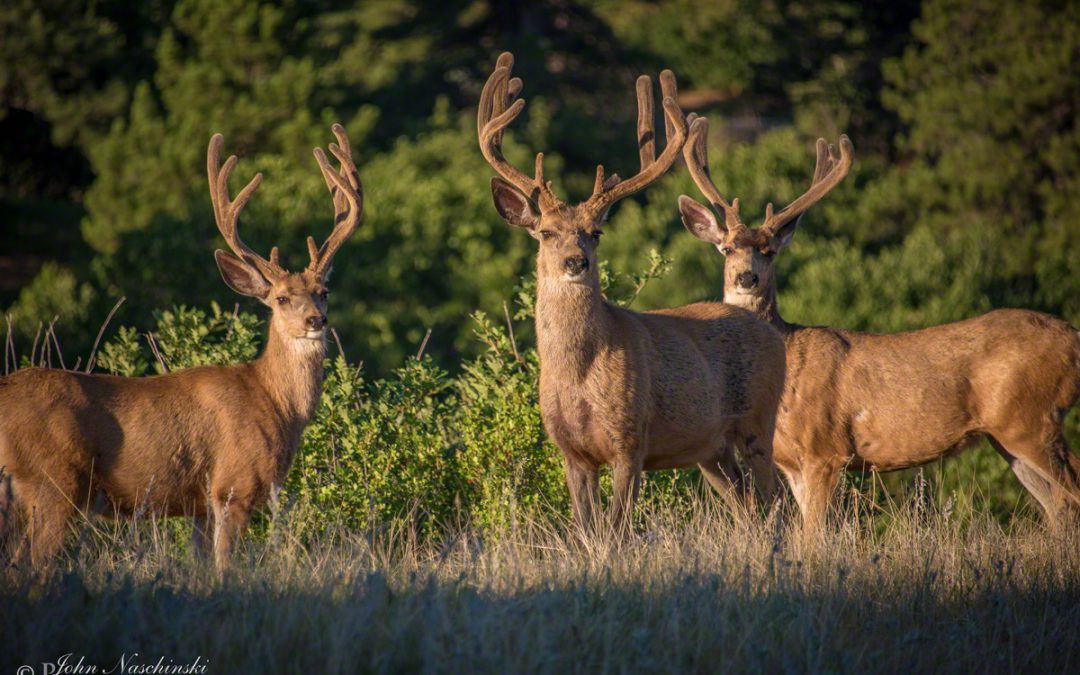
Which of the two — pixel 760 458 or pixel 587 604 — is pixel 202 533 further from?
pixel 760 458

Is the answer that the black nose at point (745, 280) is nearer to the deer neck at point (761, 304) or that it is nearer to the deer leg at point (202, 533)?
the deer neck at point (761, 304)

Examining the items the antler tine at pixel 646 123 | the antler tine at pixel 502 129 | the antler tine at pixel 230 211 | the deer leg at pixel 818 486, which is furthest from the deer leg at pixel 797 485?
the antler tine at pixel 230 211

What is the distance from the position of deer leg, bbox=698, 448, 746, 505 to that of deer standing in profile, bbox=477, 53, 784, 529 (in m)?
0.01

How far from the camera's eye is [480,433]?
9.48 metres

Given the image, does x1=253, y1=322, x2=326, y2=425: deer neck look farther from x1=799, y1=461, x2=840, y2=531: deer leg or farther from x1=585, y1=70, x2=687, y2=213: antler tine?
x1=799, y1=461, x2=840, y2=531: deer leg

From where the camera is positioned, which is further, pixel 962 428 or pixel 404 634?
pixel 962 428

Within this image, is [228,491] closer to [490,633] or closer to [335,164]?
[490,633]

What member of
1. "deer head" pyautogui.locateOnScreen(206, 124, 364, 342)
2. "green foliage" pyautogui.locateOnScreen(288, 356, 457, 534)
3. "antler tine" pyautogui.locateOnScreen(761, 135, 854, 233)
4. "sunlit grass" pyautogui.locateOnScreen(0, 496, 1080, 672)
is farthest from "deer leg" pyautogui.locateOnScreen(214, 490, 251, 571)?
"antler tine" pyautogui.locateOnScreen(761, 135, 854, 233)

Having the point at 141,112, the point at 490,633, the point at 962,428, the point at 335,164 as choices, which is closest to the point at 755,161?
the point at 335,164

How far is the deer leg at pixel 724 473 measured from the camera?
918 cm

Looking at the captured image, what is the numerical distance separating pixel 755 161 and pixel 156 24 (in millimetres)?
14225

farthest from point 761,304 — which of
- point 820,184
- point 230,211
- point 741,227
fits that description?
point 230,211

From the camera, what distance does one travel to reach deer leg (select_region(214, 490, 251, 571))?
7.65m

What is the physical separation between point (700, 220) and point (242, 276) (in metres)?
3.83
